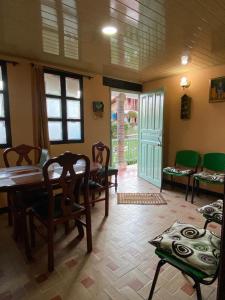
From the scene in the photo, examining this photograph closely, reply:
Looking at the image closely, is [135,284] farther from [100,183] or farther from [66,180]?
[100,183]

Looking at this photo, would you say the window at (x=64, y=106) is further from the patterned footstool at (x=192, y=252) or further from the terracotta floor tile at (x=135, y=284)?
the patterned footstool at (x=192, y=252)

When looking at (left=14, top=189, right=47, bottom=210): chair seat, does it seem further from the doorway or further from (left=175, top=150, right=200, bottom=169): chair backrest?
the doorway

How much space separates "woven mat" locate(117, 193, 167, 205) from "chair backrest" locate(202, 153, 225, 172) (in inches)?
38.9

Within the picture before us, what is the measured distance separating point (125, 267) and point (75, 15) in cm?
236

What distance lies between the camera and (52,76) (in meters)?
3.33

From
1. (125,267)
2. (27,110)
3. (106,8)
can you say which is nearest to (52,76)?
(27,110)

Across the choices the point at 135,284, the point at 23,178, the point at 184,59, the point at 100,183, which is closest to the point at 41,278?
the point at 135,284

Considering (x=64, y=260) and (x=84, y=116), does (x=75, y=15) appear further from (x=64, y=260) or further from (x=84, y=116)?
(x=64, y=260)

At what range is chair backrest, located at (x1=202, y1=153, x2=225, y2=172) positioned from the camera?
3.30 meters

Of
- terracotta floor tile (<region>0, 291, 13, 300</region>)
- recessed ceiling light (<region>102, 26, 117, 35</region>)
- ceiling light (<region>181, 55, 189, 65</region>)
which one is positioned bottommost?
terracotta floor tile (<region>0, 291, 13, 300</region>)

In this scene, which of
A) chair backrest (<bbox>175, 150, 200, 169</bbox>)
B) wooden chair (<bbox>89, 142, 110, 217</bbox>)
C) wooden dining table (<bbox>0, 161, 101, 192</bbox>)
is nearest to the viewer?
wooden dining table (<bbox>0, 161, 101, 192</bbox>)

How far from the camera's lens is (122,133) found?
6109 mm

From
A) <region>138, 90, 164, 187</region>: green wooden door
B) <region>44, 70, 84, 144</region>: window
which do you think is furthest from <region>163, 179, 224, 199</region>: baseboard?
<region>44, 70, 84, 144</region>: window

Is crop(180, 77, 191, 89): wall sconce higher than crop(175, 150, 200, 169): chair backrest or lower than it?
higher
